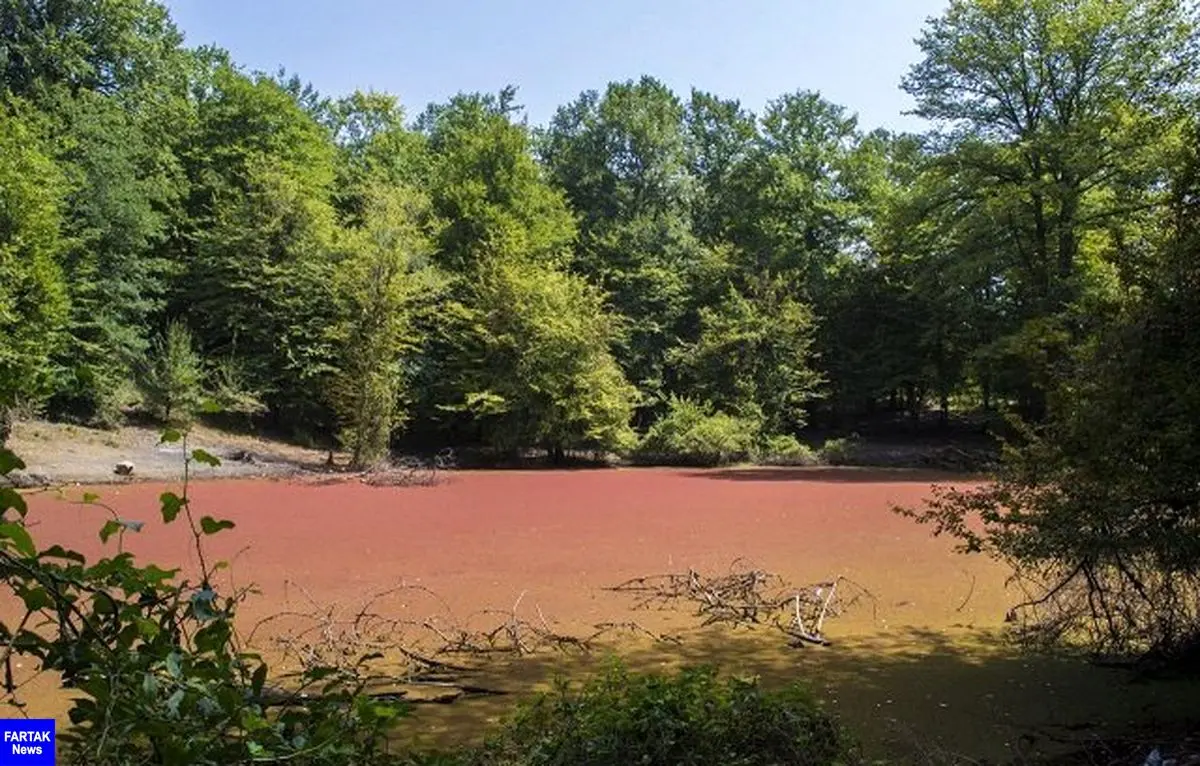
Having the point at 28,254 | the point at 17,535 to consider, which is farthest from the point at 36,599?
the point at 28,254

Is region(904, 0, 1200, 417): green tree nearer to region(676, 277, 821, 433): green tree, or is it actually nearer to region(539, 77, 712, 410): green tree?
region(676, 277, 821, 433): green tree

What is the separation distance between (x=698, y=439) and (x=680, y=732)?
16744mm

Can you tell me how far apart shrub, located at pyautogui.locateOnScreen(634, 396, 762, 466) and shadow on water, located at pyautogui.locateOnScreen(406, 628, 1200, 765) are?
46.3 feet

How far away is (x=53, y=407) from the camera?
1764 cm

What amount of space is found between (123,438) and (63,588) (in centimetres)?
1764

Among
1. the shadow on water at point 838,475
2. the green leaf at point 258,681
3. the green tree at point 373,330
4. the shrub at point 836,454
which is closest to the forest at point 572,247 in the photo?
the green tree at point 373,330

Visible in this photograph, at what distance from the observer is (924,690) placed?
407cm

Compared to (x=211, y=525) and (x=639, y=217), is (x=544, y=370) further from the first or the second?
(x=211, y=525)

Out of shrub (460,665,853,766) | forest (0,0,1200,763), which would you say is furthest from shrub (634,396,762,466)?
shrub (460,665,853,766)

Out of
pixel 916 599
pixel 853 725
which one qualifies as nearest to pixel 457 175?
pixel 916 599

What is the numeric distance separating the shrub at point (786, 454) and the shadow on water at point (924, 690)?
14810 mm

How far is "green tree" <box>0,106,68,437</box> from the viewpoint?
50.1 feet

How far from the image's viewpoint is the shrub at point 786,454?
19.8 meters

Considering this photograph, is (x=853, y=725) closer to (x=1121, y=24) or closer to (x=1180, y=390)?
(x=1180, y=390)
